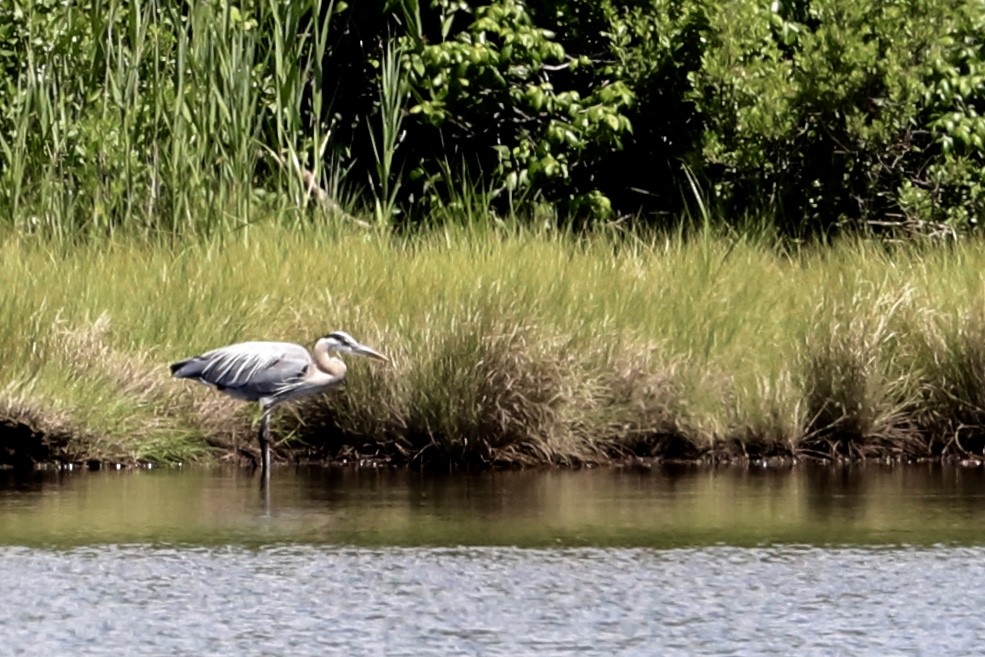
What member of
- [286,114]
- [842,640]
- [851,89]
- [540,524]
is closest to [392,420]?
[540,524]

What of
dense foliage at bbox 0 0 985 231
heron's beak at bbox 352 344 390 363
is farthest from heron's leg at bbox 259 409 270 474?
dense foliage at bbox 0 0 985 231

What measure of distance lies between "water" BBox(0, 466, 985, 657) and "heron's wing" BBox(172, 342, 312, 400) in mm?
455

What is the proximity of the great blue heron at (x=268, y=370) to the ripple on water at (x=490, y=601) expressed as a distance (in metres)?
2.33

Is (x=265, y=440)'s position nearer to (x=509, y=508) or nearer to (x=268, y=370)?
(x=268, y=370)

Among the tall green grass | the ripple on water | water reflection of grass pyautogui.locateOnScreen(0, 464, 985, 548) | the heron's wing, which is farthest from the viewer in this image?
the tall green grass

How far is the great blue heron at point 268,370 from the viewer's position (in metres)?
10.4

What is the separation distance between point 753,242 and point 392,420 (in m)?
3.56

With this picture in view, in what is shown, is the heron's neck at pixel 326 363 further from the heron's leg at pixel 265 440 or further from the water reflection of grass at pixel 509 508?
the water reflection of grass at pixel 509 508

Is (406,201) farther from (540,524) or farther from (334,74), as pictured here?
(540,524)

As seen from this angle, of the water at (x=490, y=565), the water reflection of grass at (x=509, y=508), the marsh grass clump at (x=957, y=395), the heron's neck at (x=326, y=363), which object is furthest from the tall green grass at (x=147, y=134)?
the marsh grass clump at (x=957, y=395)

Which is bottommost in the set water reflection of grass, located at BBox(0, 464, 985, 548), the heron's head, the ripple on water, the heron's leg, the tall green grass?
the ripple on water

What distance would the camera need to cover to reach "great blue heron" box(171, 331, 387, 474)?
10.4 metres

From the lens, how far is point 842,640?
667cm

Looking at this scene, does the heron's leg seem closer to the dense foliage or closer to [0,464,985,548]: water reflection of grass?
[0,464,985,548]: water reflection of grass
